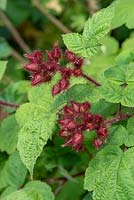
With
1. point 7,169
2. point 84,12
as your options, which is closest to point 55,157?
point 7,169

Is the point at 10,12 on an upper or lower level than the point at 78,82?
upper

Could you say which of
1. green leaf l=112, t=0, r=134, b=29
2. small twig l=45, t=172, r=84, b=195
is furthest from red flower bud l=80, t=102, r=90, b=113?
small twig l=45, t=172, r=84, b=195

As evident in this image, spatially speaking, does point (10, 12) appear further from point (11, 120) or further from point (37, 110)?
point (37, 110)

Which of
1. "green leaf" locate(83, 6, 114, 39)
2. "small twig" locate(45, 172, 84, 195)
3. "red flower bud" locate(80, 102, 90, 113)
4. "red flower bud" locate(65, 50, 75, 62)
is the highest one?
"green leaf" locate(83, 6, 114, 39)

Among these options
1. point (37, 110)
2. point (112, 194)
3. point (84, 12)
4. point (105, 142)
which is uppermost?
point (84, 12)

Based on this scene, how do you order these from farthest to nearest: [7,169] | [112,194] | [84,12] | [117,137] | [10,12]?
[10,12] → [84,12] → [7,169] → [117,137] → [112,194]

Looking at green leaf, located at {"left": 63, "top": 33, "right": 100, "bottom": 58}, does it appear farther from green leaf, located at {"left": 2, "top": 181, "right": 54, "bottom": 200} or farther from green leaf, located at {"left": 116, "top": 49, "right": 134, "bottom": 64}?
green leaf, located at {"left": 2, "top": 181, "right": 54, "bottom": 200}

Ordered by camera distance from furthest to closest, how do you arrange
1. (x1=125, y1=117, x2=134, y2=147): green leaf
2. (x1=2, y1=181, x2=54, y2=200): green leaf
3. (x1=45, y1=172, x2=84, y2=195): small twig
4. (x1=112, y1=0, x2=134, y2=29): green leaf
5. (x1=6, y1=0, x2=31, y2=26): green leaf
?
1. (x1=6, y1=0, x2=31, y2=26): green leaf
2. (x1=45, y1=172, x2=84, y2=195): small twig
3. (x1=112, y1=0, x2=134, y2=29): green leaf
4. (x1=2, y1=181, x2=54, y2=200): green leaf
5. (x1=125, y1=117, x2=134, y2=147): green leaf
